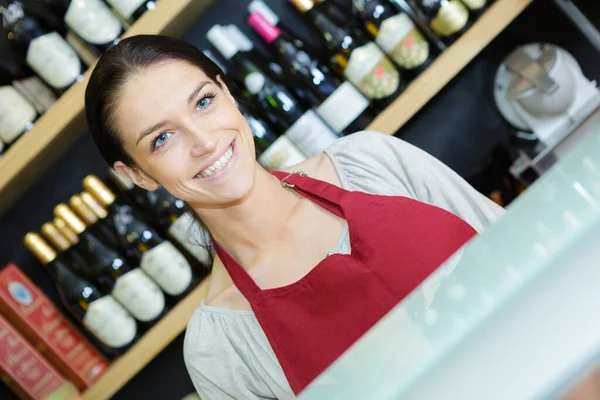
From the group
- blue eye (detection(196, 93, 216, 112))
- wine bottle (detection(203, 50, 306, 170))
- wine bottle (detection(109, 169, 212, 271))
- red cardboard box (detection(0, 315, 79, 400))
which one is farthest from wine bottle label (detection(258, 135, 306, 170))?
red cardboard box (detection(0, 315, 79, 400))

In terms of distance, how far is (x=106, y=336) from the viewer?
1.27 meters

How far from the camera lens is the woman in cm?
79

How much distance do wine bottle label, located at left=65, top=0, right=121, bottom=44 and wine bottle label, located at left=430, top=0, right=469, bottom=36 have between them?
63 cm

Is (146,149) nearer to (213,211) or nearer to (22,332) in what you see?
(213,211)

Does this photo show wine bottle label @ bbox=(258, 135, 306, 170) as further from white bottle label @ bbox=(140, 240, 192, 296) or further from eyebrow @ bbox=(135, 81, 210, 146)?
eyebrow @ bbox=(135, 81, 210, 146)

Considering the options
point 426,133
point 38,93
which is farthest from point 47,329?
point 426,133

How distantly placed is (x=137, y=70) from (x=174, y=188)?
151mm

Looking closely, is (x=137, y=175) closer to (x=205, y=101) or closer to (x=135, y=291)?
(x=205, y=101)

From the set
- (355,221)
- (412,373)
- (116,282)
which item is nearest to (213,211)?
(355,221)

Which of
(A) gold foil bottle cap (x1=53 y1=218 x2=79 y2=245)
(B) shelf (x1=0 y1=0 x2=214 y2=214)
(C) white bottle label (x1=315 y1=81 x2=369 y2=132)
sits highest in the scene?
(B) shelf (x1=0 y1=0 x2=214 y2=214)

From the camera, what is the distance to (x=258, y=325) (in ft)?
2.87

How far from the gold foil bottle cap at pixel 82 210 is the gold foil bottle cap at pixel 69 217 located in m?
0.02

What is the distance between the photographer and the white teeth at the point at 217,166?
2.59ft

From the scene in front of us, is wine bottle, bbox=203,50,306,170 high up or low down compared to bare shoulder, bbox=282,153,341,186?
up
